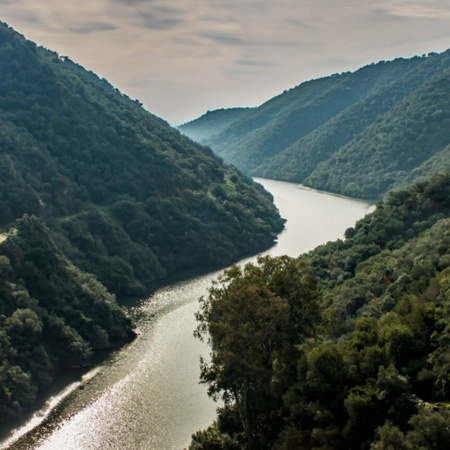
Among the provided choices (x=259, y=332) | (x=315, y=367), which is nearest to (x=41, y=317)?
(x=259, y=332)

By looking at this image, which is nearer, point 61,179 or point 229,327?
point 229,327

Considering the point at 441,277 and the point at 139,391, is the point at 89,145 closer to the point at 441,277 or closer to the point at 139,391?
A: the point at 139,391

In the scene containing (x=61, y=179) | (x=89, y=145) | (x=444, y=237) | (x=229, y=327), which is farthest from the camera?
(x=89, y=145)

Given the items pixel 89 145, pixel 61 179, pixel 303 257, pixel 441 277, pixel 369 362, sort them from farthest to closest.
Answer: pixel 89 145, pixel 61 179, pixel 303 257, pixel 441 277, pixel 369 362

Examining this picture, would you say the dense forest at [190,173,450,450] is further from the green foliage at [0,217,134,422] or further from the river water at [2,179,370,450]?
the green foliage at [0,217,134,422]

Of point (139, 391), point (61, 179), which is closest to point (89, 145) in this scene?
point (61, 179)

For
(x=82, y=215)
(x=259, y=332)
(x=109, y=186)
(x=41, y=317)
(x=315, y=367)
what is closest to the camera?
(x=315, y=367)

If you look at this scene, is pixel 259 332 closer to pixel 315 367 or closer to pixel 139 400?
pixel 315 367

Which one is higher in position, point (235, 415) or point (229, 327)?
point (229, 327)
